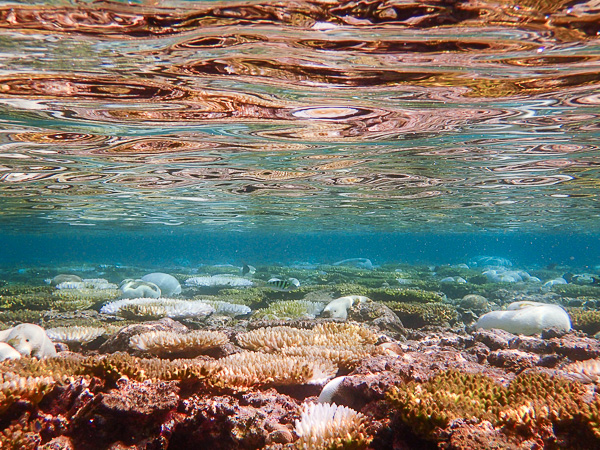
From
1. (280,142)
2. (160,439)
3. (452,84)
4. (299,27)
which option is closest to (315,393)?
(160,439)

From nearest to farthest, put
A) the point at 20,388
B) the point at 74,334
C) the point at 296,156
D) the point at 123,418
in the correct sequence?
the point at 123,418
the point at 20,388
the point at 74,334
the point at 296,156

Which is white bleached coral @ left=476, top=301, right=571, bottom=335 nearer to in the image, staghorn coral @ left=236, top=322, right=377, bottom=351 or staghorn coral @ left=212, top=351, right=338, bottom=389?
staghorn coral @ left=236, top=322, right=377, bottom=351

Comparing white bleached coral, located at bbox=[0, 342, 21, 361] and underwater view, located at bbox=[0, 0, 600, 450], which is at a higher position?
underwater view, located at bbox=[0, 0, 600, 450]

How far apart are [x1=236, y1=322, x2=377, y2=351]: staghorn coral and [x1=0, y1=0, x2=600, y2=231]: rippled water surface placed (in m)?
5.10

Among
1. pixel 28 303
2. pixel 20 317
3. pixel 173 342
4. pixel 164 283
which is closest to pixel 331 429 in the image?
pixel 173 342

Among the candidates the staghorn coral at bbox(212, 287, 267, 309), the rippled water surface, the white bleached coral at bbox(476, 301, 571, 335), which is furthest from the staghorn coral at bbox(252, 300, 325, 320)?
the rippled water surface

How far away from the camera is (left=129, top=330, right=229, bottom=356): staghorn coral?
592 cm

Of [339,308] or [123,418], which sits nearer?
[123,418]

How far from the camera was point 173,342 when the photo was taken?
5.96 meters

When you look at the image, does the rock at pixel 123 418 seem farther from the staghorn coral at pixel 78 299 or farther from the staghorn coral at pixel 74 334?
the staghorn coral at pixel 78 299

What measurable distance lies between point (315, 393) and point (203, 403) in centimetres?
183

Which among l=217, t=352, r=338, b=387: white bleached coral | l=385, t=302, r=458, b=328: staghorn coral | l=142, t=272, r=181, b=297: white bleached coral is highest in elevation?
l=217, t=352, r=338, b=387: white bleached coral

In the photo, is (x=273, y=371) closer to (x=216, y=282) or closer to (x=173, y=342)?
(x=173, y=342)

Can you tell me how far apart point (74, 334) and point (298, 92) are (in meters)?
7.50
